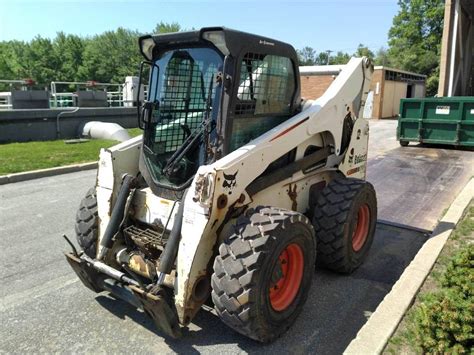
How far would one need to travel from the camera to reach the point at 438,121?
1448 centimetres

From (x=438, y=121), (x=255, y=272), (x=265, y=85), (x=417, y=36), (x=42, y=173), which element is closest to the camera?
(x=255, y=272)

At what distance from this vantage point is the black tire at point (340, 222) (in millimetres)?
4266

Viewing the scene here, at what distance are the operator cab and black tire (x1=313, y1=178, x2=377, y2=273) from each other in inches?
37.4

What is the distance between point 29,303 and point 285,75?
10.6 feet

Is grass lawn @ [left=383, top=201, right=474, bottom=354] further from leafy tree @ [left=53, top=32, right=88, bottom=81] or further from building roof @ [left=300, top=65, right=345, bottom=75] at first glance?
leafy tree @ [left=53, top=32, right=88, bottom=81]

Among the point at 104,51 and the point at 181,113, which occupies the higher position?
the point at 104,51

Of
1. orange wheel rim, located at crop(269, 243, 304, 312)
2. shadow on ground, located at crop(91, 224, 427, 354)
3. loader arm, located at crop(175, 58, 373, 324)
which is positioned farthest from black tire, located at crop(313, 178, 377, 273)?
orange wheel rim, located at crop(269, 243, 304, 312)

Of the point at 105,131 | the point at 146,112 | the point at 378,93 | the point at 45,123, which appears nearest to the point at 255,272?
the point at 146,112

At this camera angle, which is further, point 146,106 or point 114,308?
point 146,106

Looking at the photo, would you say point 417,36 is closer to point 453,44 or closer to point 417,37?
point 417,37

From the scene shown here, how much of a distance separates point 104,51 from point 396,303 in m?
88.5

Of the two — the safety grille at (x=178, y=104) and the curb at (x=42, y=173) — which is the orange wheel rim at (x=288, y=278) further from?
the curb at (x=42, y=173)

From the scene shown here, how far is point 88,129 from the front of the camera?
14.0 metres

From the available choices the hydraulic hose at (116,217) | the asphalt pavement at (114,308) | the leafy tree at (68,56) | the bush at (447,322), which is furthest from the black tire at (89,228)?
the leafy tree at (68,56)
